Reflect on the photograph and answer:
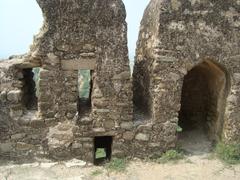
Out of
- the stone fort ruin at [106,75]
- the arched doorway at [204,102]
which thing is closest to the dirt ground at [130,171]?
the stone fort ruin at [106,75]

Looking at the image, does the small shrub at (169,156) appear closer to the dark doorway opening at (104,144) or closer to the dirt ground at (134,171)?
the dirt ground at (134,171)

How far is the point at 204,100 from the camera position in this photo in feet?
30.2

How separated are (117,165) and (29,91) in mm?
2217

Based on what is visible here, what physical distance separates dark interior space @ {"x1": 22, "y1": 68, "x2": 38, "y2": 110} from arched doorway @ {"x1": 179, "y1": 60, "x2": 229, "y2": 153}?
122 inches

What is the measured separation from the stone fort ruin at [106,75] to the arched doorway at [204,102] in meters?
0.26

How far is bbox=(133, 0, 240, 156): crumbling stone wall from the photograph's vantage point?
743 centimetres

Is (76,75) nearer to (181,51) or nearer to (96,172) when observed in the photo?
(96,172)

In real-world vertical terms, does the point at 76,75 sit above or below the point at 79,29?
below

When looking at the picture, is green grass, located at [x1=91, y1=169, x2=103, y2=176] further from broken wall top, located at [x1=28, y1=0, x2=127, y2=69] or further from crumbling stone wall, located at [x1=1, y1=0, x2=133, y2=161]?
broken wall top, located at [x1=28, y1=0, x2=127, y2=69]

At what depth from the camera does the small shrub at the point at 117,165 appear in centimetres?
738

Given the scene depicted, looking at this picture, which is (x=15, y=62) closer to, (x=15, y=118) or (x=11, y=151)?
(x=15, y=118)

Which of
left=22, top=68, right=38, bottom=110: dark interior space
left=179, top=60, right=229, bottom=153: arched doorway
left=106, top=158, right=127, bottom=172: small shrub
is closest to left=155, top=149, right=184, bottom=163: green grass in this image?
left=106, top=158, right=127, bottom=172: small shrub

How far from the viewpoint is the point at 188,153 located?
8078mm

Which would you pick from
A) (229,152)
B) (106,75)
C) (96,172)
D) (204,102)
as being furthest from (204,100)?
(96,172)
